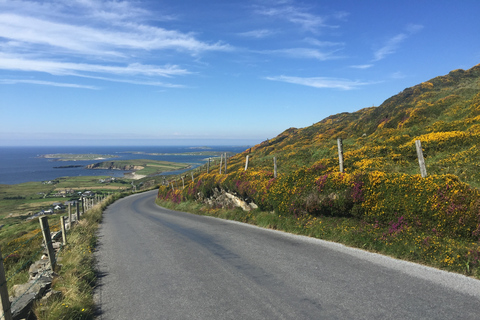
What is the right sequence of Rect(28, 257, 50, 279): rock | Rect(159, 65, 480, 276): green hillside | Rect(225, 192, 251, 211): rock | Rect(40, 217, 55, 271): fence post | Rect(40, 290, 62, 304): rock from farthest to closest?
1. Rect(225, 192, 251, 211): rock
2. Rect(28, 257, 50, 279): rock
3. Rect(40, 217, 55, 271): fence post
4. Rect(159, 65, 480, 276): green hillside
5. Rect(40, 290, 62, 304): rock

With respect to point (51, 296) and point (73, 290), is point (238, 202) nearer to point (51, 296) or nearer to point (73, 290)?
point (73, 290)

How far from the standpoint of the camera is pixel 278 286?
6.27m

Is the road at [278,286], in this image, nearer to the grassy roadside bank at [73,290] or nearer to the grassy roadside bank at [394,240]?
the grassy roadside bank at [73,290]

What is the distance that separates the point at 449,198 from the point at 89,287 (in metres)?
9.92

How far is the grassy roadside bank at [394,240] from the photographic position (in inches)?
259

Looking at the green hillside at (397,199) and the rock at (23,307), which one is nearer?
the rock at (23,307)

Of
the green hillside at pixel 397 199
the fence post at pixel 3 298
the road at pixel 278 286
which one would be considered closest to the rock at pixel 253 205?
the green hillside at pixel 397 199

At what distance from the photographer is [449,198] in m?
7.65

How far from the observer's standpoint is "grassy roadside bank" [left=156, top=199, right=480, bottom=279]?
658 cm

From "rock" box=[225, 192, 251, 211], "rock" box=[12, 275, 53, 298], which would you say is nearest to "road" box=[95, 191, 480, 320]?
"rock" box=[12, 275, 53, 298]

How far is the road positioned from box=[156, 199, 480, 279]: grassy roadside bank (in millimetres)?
406

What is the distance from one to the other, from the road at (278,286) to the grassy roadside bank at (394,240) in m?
0.41

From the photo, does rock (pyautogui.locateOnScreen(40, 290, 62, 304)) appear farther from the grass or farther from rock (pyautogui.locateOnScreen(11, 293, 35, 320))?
rock (pyautogui.locateOnScreen(11, 293, 35, 320))

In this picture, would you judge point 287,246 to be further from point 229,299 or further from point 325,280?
point 229,299
